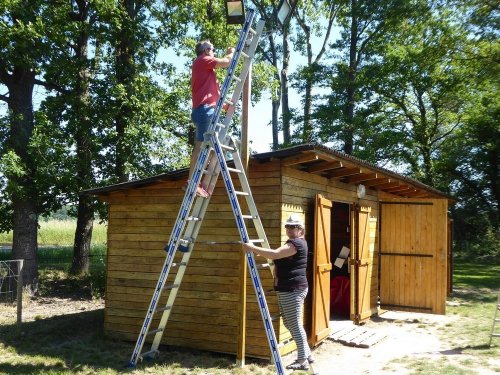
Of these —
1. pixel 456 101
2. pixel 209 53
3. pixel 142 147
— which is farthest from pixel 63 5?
pixel 456 101

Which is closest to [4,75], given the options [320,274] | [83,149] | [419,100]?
[83,149]

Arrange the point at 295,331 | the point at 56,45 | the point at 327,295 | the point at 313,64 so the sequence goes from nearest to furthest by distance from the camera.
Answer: the point at 295,331 < the point at 327,295 < the point at 56,45 < the point at 313,64

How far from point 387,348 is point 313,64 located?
19.2 meters

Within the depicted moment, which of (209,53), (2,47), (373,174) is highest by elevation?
(2,47)

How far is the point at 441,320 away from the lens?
1033cm

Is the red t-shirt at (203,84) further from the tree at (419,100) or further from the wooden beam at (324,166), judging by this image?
the tree at (419,100)

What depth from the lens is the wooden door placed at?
10016 mm

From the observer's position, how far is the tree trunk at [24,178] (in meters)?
12.0

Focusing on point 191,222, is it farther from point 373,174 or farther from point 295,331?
point 373,174

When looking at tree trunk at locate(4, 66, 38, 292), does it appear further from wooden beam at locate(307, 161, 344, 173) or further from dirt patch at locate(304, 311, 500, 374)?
dirt patch at locate(304, 311, 500, 374)

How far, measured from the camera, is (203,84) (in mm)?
5844

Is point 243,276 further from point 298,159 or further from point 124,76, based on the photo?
point 124,76

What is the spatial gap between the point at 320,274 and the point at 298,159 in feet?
6.02

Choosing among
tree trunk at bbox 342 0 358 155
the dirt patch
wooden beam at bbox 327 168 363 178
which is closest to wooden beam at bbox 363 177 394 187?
wooden beam at bbox 327 168 363 178
